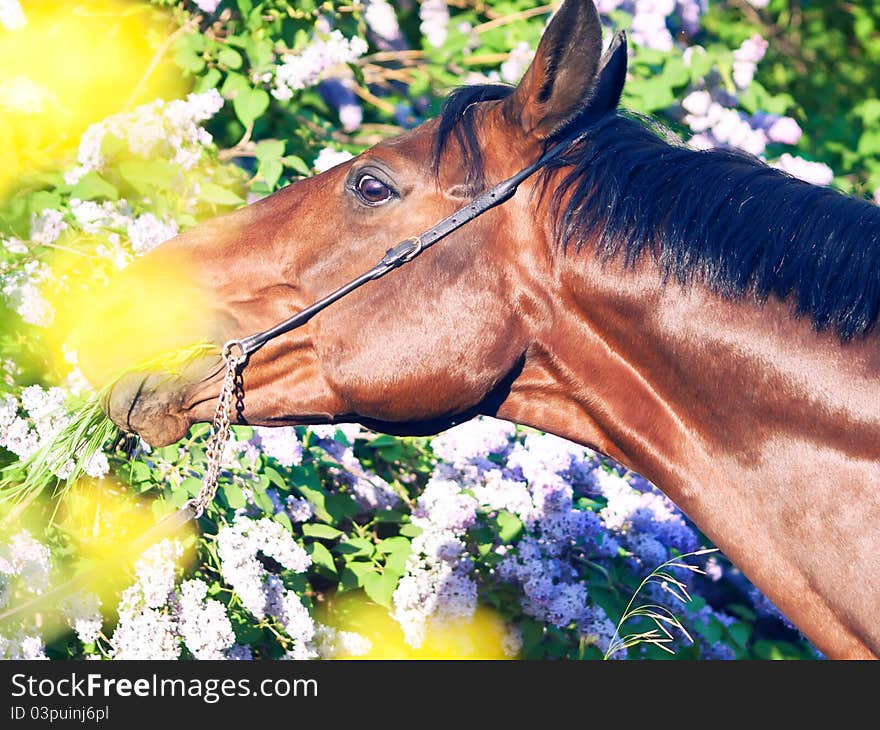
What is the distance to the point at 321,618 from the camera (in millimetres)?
3094

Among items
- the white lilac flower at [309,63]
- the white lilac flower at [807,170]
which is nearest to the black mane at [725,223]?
the white lilac flower at [309,63]

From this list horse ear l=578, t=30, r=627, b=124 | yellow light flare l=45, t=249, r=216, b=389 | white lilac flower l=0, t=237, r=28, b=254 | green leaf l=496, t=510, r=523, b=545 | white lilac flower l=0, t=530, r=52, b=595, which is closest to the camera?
horse ear l=578, t=30, r=627, b=124

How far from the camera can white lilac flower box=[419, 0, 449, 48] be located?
4.63 m

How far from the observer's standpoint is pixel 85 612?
2582 millimetres

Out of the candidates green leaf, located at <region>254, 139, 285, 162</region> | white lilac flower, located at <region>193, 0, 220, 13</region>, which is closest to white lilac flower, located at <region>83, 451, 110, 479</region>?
green leaf, located at <region>254, 139, 285, 162</region>

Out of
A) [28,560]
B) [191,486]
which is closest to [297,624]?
[191,486]

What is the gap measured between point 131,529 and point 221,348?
2.55ft

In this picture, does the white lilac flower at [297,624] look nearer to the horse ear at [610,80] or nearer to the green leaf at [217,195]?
the green leaf at [217,195]

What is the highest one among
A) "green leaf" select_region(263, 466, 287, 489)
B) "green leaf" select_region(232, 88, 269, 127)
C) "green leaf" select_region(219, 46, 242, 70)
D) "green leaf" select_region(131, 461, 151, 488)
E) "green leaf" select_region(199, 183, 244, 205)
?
"green leaf" select_region(219, 46, 242, 70)

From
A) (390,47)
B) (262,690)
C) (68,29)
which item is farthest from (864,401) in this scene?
(390,47)

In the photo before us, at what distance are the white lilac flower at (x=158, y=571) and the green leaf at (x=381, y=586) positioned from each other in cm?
53

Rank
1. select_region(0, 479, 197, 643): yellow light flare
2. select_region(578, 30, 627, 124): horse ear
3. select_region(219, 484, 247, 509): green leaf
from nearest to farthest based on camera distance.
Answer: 1. select_region(578, 30, 627, 124): horse ear
2. select_region(0, 479, 197, 643): yellow light flare
3. select_region(219, 484, 247, 509): green leaf

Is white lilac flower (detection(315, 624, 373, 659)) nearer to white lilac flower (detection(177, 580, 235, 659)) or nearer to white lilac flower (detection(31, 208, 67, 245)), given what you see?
white lilac flower (detection(177, 580, 235, 659))

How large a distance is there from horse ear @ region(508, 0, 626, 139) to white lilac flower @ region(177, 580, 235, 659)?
1.30 metres
